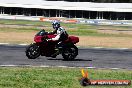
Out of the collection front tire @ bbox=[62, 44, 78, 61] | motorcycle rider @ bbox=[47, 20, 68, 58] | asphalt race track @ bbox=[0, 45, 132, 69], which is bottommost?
asphalt race track @ bbox=[0, 45, 132, 69]

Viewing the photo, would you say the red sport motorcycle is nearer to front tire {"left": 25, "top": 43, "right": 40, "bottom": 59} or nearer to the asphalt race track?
front tire {"left": 25, "top": 43, "right": 40, "bottom": 59}

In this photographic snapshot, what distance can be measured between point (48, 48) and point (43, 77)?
6525mm

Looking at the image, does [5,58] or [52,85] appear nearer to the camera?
[52,85]

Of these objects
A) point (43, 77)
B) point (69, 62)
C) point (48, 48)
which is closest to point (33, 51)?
point (48, 48)

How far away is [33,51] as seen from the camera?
2100 centimetres

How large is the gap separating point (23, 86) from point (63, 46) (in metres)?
8.64

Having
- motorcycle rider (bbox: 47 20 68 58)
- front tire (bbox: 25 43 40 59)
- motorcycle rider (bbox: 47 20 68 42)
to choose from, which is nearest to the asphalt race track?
front tire (bbox: 25 43 40 59)

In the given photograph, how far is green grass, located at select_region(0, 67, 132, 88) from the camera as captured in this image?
13.3m

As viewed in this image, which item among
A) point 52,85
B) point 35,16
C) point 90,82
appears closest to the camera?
point 90,82

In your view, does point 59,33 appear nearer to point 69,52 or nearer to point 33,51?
point 69,52

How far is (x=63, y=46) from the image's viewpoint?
70.1 feet

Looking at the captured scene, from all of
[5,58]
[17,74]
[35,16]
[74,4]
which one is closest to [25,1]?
[35,16]

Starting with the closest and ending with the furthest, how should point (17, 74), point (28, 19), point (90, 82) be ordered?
1. point (90, 82)
2. point (17, 74)
3. point (28, 19)

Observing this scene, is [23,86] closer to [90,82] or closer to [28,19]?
[90,82]
